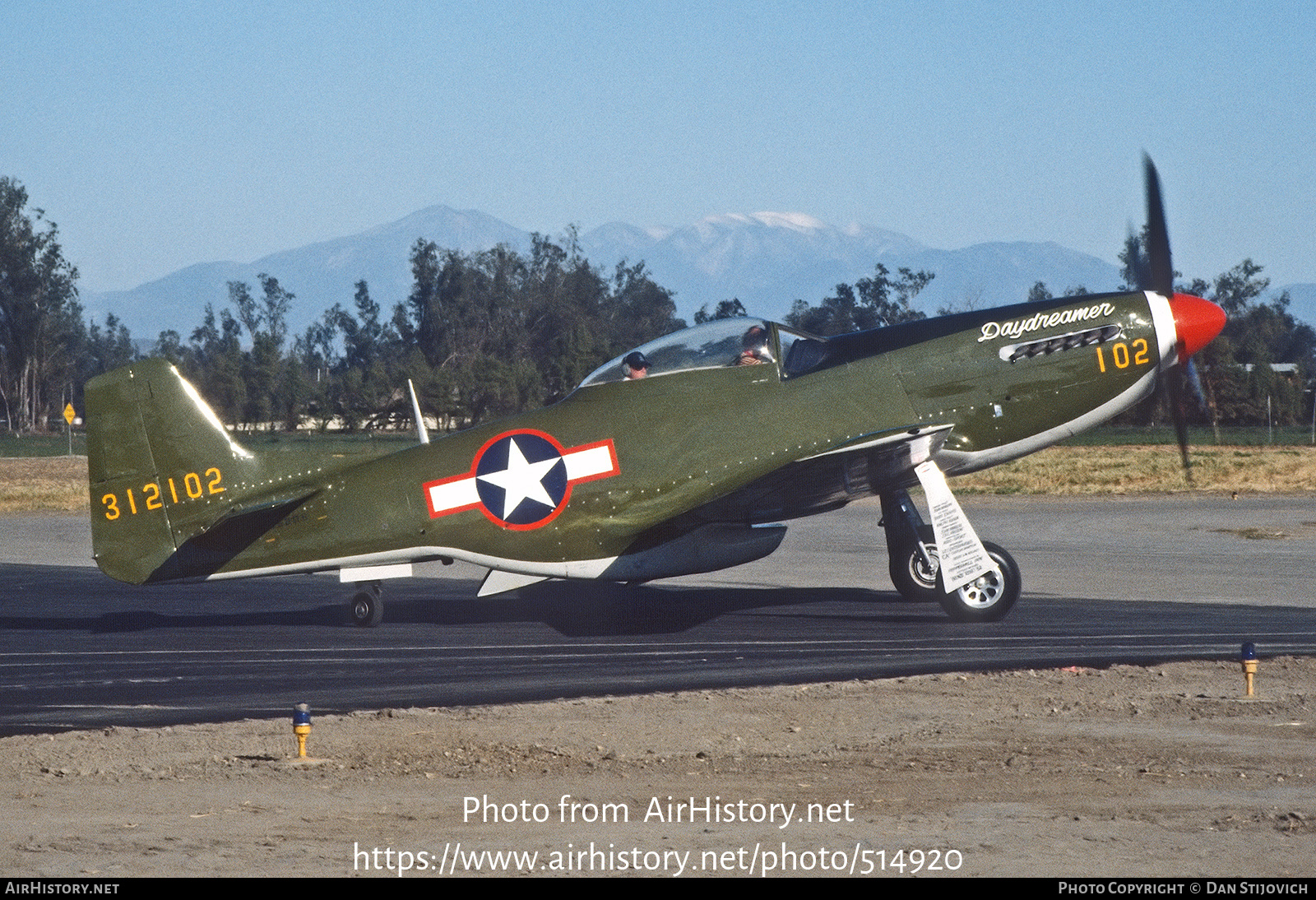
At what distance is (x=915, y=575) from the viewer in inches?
616

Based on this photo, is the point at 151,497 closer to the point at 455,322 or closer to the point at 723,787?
the point at 723,787

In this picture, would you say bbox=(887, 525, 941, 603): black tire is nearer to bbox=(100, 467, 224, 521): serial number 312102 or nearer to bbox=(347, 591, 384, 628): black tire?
bbox=(347, 591, 384, 628): black tire

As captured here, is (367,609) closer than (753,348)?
No

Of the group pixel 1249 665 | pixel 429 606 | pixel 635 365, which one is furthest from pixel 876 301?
pixel 1249 665

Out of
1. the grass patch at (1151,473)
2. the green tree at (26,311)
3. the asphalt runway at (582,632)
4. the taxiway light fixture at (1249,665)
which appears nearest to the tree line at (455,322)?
the green tree at (26,311)

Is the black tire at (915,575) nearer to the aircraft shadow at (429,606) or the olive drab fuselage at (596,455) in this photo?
the aircraft shadow at (429,606)

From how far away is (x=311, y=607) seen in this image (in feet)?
54.7

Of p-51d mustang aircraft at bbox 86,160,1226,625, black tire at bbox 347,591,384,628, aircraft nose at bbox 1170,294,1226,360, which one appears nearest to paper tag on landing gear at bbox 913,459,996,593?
p-51d mustang aircraft at bbox 86,160,1226,625

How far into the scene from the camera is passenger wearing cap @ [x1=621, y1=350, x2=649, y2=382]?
14.2 metres

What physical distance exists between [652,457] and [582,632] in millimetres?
1950

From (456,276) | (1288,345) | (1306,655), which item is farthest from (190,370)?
(1306,655)

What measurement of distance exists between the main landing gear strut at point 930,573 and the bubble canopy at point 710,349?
2226 mm

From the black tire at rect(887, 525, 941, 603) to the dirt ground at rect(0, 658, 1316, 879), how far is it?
15.5ft
